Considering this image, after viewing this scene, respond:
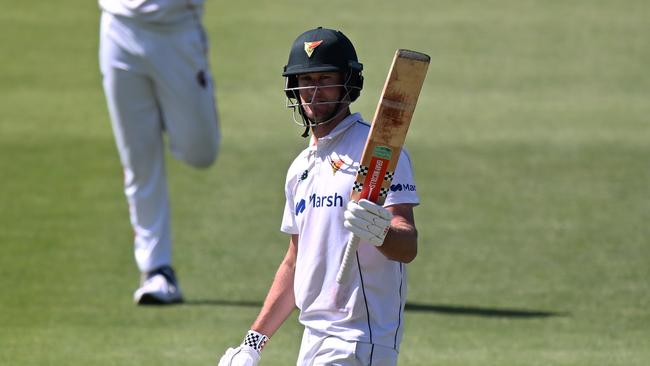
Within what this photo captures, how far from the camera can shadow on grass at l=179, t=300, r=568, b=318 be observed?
9484 mm

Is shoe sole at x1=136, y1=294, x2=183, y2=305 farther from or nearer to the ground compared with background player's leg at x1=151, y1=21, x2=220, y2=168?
nearer to the ground

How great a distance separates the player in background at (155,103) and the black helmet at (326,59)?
425 centimetres

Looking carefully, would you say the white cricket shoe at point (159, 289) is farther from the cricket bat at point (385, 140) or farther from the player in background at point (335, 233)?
the cricket bat at point (385, 140)

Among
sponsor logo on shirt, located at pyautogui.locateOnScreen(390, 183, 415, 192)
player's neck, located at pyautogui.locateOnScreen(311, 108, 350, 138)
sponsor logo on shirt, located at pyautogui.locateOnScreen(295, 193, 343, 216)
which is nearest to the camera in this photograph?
sponsor logo on shirt, located at pyautogui.locateOnScreen(390, 183, 415, 192)

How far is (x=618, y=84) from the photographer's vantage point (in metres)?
18.1

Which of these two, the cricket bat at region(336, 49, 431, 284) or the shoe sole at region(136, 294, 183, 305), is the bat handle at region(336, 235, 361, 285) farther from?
the shoe sole at region(136, 294, 183, 305)

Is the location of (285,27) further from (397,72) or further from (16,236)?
(397,72)

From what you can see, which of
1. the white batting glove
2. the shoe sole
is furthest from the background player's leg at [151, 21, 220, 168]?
the white batting glove

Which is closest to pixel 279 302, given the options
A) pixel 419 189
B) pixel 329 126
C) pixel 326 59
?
pixel 329 126

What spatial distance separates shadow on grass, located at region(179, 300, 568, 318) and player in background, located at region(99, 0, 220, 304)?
0.91 feet

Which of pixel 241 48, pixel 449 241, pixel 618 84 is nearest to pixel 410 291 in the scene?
pixel 449 241

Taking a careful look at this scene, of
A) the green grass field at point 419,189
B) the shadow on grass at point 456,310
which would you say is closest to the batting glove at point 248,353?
the green grass field at point 419,189

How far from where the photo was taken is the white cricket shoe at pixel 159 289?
965 centimetres

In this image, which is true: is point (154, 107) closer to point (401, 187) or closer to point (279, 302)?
point (279, 302)
